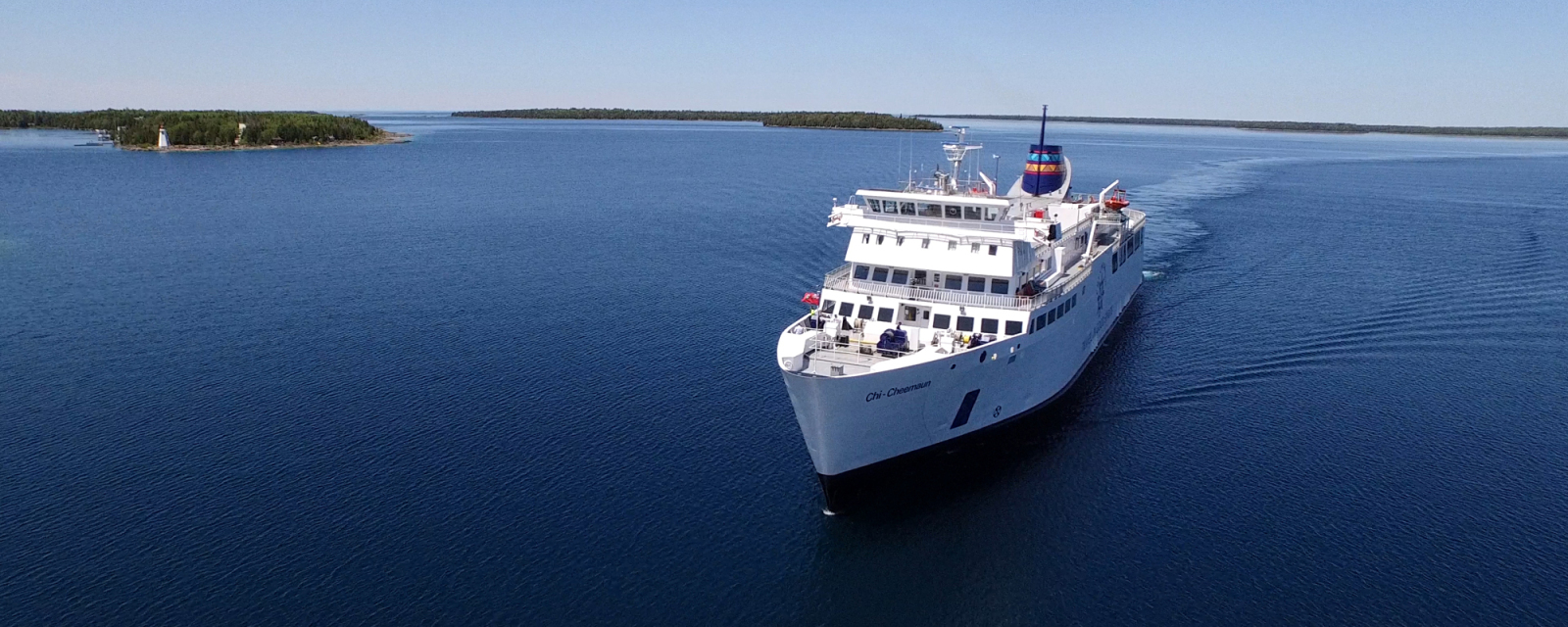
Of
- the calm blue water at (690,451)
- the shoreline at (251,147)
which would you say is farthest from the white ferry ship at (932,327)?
the shoreline at (251,147)

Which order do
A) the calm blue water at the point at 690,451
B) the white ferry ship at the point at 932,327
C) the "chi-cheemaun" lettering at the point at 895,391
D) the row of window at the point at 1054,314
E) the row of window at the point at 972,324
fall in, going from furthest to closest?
the row of window at the point at 1054,314
the row of window at the point at 972,324
the white ferry ship at the point at 932,327
the "chi-cheemaun" lettering at the point at 895,391
the calm blue water at the point at 690,451

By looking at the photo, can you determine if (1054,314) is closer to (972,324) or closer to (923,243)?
(972,324)

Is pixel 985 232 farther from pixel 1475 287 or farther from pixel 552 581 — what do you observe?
pixel 1475 287

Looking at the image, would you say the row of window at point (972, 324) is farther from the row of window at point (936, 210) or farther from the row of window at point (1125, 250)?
the row of window at point (1125, 250)

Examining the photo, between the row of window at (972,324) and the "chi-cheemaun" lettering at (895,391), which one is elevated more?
the row of window at (972,324)

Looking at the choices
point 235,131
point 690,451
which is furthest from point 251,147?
Result: point 690,451

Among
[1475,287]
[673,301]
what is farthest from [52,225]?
[1475,287]
